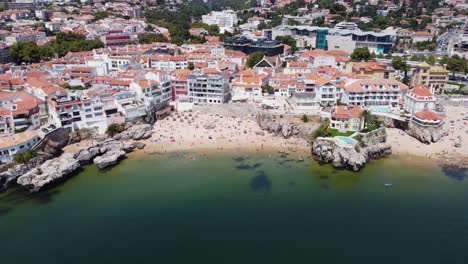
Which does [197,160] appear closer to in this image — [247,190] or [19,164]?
[247,190]

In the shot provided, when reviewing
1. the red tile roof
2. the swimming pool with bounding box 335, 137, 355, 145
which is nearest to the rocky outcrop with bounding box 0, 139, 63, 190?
the swimming pool with bounding box 335, 137, 355, 145

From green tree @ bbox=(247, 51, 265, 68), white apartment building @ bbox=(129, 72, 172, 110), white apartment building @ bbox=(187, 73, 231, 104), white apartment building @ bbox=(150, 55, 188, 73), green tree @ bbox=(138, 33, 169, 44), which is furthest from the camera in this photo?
green tree @ bbox=(138, 33, 169, 44)

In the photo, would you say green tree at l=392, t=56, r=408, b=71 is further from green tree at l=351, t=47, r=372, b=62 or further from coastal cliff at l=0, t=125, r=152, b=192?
coastal cliff at l=0, t=125, r=152, b=192

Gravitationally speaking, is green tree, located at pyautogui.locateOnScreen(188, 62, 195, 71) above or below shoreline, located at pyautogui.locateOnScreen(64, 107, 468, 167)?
above

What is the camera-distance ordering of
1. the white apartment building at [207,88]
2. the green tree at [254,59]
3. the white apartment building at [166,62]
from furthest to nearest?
the green tree at [254,59] < the white apartment building at [166,62] < the white apartment building at [207,88]

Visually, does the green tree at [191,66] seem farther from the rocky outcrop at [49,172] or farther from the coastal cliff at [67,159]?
the rocky outcrop at [49,172]

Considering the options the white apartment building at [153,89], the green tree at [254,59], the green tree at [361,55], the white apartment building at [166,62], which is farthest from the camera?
the green tree at [361,55]

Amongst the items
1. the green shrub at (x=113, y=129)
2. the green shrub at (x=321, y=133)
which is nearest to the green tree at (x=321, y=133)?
the green shrub at (x=321, y=133)
